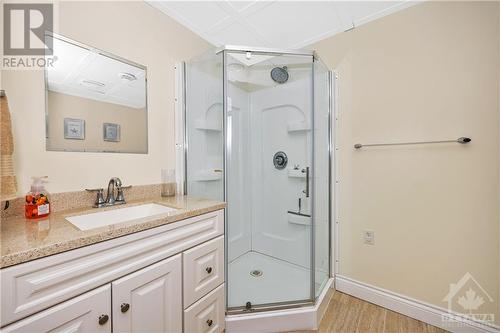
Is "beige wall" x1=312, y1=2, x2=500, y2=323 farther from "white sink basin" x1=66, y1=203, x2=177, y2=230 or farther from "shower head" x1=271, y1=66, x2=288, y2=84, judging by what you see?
"white sink basin" x1=66, y1=203, x2=177, y2=230

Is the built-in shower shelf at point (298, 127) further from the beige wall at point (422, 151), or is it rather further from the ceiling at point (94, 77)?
the ceiling at point (94, 77)

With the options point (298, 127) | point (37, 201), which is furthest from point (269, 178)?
point (37, 201)

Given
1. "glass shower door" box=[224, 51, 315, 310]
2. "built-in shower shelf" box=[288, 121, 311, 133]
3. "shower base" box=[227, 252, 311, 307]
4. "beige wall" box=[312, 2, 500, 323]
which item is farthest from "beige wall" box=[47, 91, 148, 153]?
"beige wall" box=[312, 2, 500, 323]

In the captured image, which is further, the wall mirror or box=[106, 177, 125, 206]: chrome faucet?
box=[106, 177, 125, 206]: chrome faucet

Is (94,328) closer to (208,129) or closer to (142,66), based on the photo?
(208,129)

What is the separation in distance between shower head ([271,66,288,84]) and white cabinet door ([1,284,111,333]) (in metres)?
1.92

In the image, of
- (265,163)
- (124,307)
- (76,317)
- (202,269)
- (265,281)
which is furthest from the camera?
(265,163)

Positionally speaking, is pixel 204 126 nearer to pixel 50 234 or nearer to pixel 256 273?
pixel 50 234

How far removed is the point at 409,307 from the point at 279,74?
2.15 meters

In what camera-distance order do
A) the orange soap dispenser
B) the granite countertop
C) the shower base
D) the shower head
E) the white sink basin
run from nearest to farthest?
the granite countertop, the orange soap dispenser, the white sink basin, the shower base, the shower head

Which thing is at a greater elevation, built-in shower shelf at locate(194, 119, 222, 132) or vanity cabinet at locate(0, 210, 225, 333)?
built-in shower shelf at locate(194, 119, 222, 132)

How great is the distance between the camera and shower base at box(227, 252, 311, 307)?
1.56 metres

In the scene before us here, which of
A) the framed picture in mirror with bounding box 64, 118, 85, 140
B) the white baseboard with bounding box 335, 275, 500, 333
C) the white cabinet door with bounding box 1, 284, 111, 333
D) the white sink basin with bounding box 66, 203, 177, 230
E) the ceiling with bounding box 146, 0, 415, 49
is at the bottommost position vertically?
the white baseboard with bounding box 335, 275, 500, 333

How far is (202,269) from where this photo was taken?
46.6 inches
